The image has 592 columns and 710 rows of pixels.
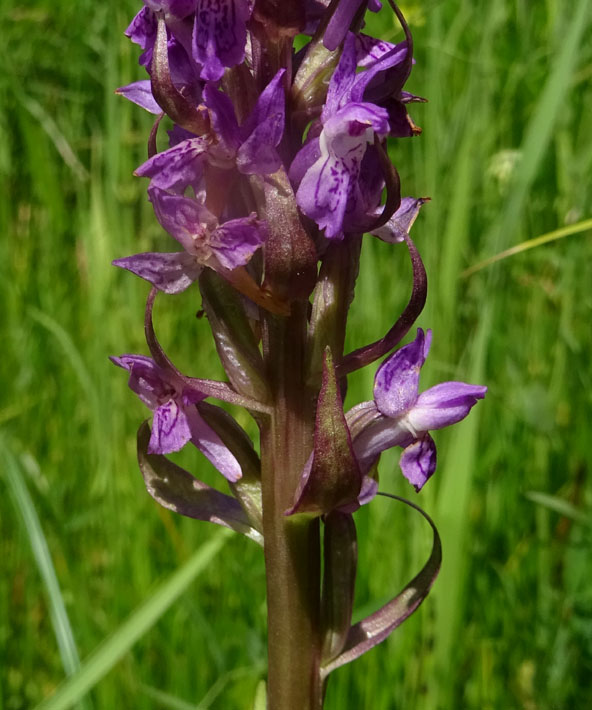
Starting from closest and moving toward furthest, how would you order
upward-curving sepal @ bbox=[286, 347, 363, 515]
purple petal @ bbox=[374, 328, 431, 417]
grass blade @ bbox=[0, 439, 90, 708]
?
upward-curving sepal @ bbox=[286, 347, 363, 515] < purple petal @ bbox=[374, 328, 431, 417] < grass blade @ bbox=[0, 439, 90, 708]

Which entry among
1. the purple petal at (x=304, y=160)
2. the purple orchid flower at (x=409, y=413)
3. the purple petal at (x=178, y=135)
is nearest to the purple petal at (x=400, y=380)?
the purple orchid flower at (x=409, y=413)

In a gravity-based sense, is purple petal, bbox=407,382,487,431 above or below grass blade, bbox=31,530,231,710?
above

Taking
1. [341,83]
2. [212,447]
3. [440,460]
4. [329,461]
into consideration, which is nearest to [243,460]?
[212,447]

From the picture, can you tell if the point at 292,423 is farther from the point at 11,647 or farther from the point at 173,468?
the point at 11,647

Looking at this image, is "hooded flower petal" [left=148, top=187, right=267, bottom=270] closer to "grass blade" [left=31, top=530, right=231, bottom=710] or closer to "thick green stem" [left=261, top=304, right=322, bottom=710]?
"thick green stem" [left=261, top=304, right=322, bottom=710]

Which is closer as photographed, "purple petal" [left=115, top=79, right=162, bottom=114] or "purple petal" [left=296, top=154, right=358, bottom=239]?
"purple petal" [left=296, top=154, right=358, bottom=239]

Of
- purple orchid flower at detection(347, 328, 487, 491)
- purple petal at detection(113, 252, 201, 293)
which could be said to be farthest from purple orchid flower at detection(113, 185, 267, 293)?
purple orchid flower at detection(347, 328, 487, 491)
